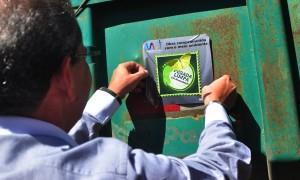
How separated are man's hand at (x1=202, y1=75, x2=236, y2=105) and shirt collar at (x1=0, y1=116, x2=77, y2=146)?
2.38 feet

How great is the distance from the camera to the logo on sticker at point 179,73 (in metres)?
2.07

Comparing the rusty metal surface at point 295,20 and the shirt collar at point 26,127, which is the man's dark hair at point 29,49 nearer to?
the shirt collar at point 26,127

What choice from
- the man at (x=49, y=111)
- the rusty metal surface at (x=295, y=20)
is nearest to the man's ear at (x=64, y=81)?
the man at (x=49, y=111)

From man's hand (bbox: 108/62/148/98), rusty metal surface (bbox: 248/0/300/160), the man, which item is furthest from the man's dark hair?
rusty metal surface (bbox: 248/0/300/160)

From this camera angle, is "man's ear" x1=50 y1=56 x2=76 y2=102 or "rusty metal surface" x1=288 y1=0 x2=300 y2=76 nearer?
"man's ear" x1=50 y1=56 x2=76 y2=102

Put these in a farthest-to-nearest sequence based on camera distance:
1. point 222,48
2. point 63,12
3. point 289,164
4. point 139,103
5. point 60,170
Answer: point 139,103, point 222,48, point 289,164, point 63,12, point 60,170

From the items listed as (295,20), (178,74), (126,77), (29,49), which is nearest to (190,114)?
(178,74)

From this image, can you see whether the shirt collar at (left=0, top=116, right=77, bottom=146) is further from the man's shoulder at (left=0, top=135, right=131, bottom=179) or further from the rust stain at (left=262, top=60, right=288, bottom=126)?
the rust stain at (left=262, top=60, right=288, bottom=126)

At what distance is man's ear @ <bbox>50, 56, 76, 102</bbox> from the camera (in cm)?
146

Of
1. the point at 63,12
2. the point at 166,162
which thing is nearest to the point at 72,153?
the point at 166,162

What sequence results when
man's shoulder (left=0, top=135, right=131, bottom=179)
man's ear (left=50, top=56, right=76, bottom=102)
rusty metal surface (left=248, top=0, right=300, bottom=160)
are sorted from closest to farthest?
man's shoulder (left=0, top=135, right=131, bottom=179)
man's ear (left=50, top=56, right=76, bottom=102)
rusty metal surface (left=248, top=0, right=300, bottom=160)

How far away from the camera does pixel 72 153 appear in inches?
54.4

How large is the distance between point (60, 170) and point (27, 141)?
0.12m

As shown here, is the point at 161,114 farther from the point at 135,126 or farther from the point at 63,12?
the point at 63,12
